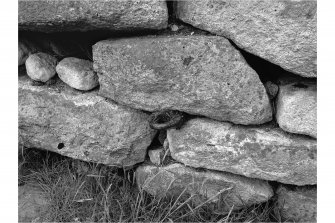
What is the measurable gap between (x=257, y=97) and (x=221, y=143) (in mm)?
319

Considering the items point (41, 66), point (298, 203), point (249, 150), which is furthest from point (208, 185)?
point (41, 66)

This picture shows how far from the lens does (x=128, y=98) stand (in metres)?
2.23

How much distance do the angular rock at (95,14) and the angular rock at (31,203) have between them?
3.38 ft

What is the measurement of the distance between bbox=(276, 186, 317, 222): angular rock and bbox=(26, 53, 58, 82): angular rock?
1.46m

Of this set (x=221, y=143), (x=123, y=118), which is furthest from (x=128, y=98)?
(x=221, y=143)

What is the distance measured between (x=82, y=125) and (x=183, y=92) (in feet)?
2.15

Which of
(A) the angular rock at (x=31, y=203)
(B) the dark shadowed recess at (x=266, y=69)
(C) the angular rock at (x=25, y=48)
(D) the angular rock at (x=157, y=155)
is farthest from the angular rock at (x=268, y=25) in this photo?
(A) the angular rock at (x=31, y=203)

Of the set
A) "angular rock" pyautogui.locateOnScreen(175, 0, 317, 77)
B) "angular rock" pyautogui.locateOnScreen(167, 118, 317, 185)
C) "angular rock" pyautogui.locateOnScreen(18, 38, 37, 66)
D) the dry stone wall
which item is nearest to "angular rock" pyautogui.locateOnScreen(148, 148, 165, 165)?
the dry stone wall

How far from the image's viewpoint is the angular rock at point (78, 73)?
2.35 meters

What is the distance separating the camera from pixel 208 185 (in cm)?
233

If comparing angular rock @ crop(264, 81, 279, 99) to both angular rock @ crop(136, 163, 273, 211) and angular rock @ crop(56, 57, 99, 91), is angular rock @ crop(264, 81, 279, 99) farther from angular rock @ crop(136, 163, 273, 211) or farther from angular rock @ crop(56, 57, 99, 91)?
angular rock @ crop(56, 57, 99, 91)

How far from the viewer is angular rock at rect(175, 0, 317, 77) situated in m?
1.83

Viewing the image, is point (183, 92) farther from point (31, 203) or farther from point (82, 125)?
point (31, 203)

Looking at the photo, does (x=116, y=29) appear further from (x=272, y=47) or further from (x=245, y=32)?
(x=272, y=47)
